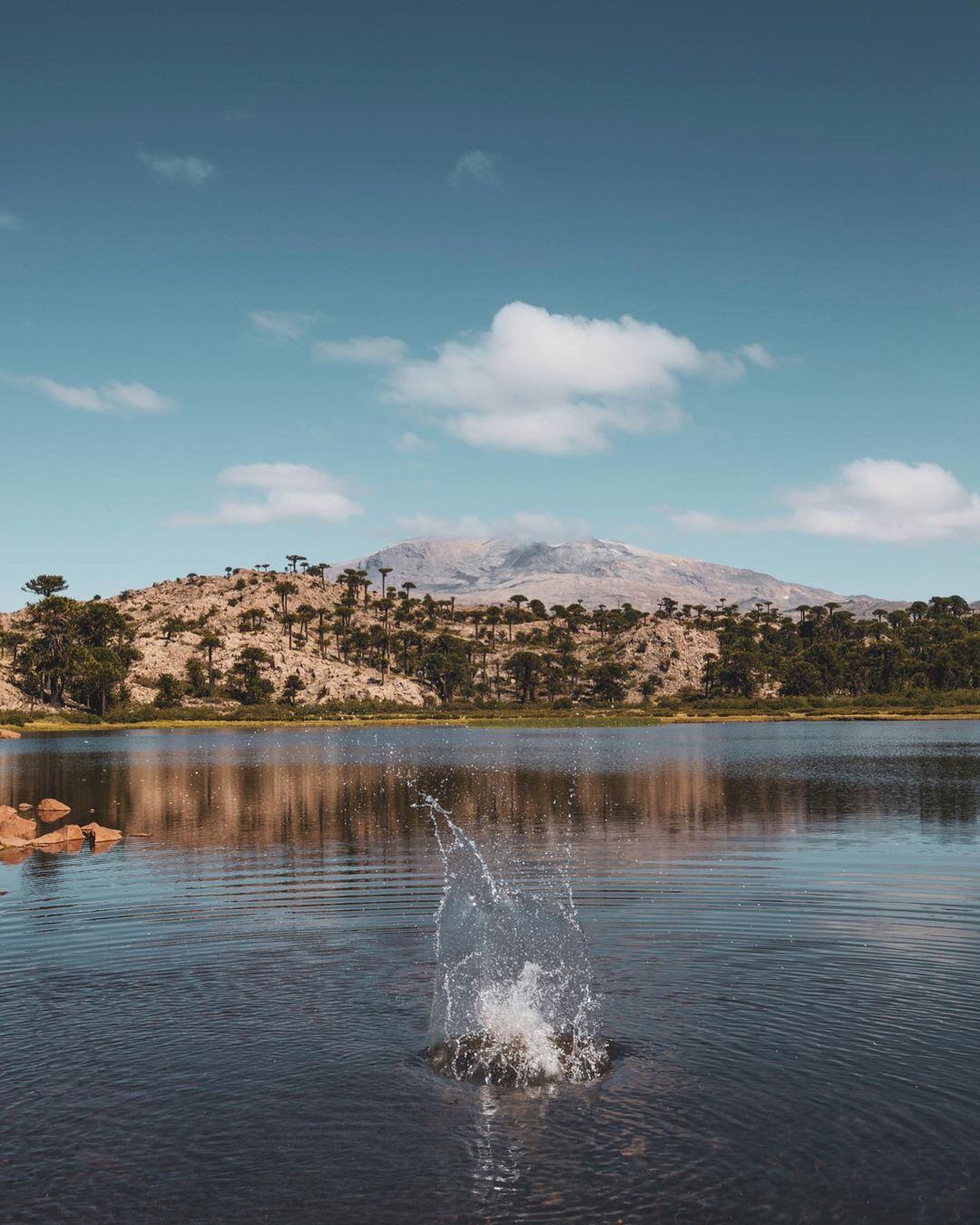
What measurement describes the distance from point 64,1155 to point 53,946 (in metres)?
13.6

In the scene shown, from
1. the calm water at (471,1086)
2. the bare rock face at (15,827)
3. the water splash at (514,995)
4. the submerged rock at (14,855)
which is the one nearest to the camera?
the calm water at (471,1086)

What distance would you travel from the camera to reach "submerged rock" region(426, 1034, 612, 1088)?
1803 cm

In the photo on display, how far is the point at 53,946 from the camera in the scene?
27609 mm

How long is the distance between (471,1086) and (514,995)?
13.3 ft

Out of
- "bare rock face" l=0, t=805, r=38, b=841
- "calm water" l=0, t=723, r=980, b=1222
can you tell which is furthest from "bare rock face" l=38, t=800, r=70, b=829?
"calm water" l=0, t=723, r=980, b=1222

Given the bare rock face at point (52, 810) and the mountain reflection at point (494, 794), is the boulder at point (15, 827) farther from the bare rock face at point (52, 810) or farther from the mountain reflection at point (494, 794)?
the bare rock face at point (52, 810)

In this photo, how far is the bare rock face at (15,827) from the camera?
49719mm

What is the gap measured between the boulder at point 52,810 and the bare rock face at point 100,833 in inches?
357

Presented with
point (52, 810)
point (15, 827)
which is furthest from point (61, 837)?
point (52, 810)

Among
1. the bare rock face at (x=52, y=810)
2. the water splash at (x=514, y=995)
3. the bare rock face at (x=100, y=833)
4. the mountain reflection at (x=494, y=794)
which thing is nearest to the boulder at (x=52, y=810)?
the bare rock face at (x=52, y=810)

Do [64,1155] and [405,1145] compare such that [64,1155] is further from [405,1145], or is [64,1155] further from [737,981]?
[737,981]

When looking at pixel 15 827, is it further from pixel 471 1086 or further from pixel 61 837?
pixel 471 1086

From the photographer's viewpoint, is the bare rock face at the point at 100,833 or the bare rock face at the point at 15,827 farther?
the bare rock face at the point at 15,827

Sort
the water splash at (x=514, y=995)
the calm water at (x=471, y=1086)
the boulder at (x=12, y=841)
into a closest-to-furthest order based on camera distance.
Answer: the calm water at (x=471, y=1086)
the water splash at (x=514, y=995)
the boulder at (x=12, y=841)
